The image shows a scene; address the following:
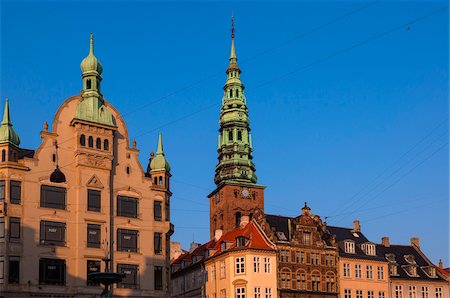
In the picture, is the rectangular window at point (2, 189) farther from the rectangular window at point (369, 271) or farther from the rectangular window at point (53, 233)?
the rectangular window at point (369, 271)

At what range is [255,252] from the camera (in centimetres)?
8512

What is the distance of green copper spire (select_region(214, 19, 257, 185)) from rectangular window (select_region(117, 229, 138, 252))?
40017 millimetres

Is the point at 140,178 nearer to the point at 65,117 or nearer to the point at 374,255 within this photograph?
the point at 65,117

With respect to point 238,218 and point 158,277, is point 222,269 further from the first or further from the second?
point 238,218

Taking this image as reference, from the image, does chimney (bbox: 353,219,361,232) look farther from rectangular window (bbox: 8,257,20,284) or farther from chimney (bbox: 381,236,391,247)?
rectangular window (bbox: 8,257,20,284)

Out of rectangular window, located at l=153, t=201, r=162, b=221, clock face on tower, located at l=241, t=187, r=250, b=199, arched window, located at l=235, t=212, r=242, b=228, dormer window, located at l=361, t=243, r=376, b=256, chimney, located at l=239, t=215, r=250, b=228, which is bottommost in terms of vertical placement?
dormer window, located at l=361, t=243, r=376, b=256

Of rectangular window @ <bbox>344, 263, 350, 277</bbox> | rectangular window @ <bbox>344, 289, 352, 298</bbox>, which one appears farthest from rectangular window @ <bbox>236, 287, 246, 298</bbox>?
rectangular window @ <bbox>344, 263, 350, 277</bbox>

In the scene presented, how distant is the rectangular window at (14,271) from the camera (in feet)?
206

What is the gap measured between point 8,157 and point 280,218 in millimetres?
38790

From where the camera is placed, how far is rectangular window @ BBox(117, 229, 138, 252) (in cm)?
6950

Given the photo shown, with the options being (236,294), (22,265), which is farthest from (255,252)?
(22,265)

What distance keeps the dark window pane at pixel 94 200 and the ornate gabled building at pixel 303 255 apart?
85.4 ft

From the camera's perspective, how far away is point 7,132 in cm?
6606

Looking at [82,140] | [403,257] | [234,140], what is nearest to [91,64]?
[82,140]
